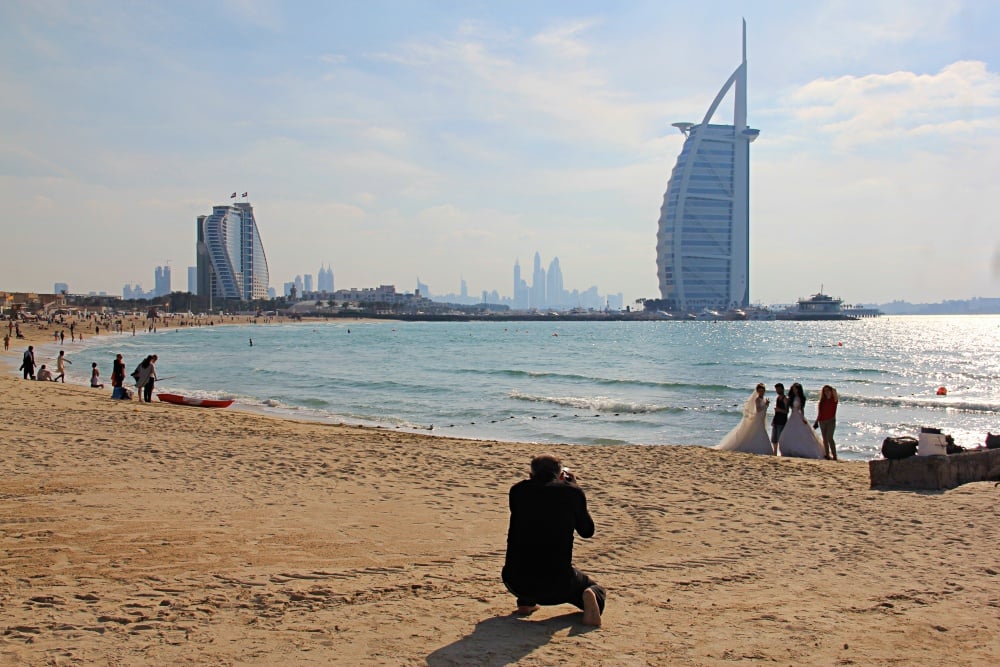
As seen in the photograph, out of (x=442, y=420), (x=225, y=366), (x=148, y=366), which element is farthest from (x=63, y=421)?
(x=225, y=366)

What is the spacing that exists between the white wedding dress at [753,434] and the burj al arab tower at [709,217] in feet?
512

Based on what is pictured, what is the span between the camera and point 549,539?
471cm

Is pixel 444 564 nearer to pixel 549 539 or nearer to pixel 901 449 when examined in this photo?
pixel 549 539

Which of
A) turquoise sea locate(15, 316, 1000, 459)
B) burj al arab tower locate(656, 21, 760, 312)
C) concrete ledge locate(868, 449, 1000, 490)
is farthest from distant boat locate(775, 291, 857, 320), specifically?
concrete ledge locate(868, 449, 1000, 490)

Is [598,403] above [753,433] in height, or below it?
below

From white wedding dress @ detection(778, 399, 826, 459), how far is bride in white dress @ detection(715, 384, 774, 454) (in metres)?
0.27

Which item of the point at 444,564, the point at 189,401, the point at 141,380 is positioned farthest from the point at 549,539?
the point at 189,401

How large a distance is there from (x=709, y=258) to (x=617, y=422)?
6281 inches

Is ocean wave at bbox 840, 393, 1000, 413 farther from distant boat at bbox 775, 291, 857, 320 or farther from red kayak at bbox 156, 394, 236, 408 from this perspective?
distant boat at bbox 775, 291, 857, 320

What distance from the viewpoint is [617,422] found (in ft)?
67.7

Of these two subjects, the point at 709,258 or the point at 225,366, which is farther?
the point at 709,258

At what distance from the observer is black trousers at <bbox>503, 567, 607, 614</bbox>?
4770mm

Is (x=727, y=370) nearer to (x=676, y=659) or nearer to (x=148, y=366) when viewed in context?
(x=148, y=366)

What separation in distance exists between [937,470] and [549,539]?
695 centimetres
